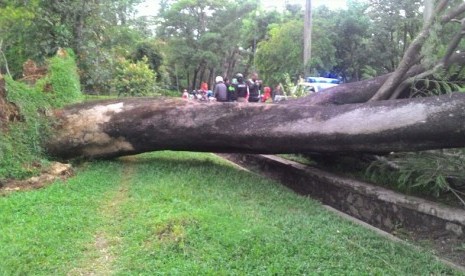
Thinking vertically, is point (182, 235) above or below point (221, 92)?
below

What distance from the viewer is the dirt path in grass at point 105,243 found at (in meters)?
3.58

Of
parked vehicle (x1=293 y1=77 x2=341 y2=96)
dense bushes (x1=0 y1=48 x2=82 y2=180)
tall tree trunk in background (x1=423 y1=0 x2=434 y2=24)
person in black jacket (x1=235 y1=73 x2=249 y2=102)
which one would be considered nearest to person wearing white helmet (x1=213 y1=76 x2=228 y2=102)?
person in black jacket (x1=235 y1=73 x2=249 y2=102)

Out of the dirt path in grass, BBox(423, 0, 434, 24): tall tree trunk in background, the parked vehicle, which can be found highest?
BBox(423, 0, 434, 24): tall tree trunk in background

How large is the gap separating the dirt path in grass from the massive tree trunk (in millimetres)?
1471

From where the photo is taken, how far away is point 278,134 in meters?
6.32

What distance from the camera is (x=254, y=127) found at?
653 centimetres

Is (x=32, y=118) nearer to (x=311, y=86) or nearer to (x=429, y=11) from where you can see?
(x=429, y=11)

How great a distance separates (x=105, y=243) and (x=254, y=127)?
9.79 feet

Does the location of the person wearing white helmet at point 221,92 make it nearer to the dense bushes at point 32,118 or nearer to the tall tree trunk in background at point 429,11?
the dense bushes at point 32,118

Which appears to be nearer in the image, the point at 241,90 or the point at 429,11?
the point at 429,11

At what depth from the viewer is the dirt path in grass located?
3.58 meters

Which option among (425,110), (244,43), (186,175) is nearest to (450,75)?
(425,110)

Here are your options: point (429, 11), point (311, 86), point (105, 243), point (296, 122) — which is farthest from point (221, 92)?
point (105, 243)

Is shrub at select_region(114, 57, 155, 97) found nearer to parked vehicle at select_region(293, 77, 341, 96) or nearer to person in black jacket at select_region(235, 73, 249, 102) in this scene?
person in black jacket at select_region(235, 73, 249, 102)
